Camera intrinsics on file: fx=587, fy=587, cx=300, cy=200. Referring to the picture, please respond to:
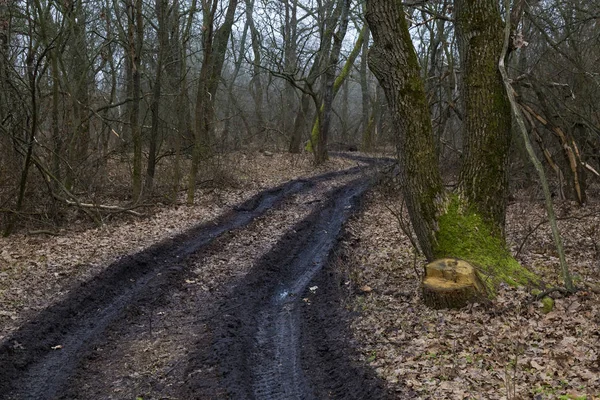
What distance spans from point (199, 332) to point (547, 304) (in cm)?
442

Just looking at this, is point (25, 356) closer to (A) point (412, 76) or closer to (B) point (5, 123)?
(A) point (412, 76)

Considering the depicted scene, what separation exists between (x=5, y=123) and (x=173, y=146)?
24.0 ft

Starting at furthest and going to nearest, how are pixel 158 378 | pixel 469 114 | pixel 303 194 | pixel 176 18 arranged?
pixel 303 194, pixel 176 18, pixel 469 114, pixel 158 378

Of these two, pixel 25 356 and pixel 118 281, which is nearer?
pixel 25 356

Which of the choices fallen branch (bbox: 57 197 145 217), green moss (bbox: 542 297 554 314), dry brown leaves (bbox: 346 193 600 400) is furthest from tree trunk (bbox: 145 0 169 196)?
green moss (bbox: 542 297 554 314)

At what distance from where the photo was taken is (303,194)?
18203 mm

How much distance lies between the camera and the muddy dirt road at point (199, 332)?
6266 mm

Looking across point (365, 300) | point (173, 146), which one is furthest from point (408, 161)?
point (173, 146)

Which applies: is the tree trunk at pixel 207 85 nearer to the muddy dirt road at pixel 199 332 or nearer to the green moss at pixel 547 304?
the muddy dirt road at pixel 199 332

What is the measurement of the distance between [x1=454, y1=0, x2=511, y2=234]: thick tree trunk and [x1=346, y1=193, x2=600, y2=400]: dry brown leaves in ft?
5.01

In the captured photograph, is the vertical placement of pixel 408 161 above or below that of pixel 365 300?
above

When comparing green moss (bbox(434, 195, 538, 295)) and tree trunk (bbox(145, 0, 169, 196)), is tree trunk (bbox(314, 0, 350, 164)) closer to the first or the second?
tree trunk (bbox(145, 0, 169, 196))

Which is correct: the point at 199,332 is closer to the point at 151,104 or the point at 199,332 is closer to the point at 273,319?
the point at 273,319

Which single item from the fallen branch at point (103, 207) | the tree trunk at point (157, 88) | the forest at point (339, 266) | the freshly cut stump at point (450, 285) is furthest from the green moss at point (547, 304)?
the tree trunk at point (157, 88)
